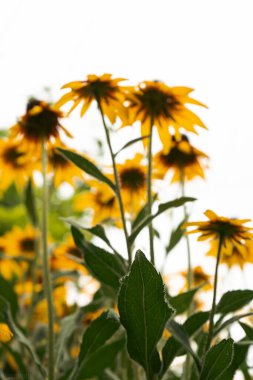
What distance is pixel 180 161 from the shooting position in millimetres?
1188

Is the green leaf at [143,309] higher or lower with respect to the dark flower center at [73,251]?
lower

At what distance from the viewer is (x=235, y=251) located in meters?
0.98

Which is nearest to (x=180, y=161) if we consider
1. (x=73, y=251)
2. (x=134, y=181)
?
(x=134, y=181)

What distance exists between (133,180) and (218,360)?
68 cm

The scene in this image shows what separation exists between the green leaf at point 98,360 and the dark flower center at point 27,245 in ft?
3.93

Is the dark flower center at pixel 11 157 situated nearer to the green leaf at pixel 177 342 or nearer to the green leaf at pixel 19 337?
the green leaf at pixel 19 337

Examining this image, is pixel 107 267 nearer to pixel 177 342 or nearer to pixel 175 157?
pixel 177 342

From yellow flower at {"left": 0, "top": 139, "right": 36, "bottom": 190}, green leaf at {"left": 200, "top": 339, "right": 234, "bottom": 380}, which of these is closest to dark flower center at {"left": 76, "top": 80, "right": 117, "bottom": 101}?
green leaf at {"left": 200, "top": 339, "right": 234, "bottom": 380}

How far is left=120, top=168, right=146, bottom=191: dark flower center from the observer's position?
1.27m

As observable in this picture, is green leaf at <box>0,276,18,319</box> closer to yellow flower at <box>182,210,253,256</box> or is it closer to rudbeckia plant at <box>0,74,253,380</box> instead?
rudbeckia plant at <box>0,74,253,380</box>

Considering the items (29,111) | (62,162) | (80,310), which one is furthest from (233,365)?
(62,162)

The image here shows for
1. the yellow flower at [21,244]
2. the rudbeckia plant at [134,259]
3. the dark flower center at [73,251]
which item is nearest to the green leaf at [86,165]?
the rudbeckia plant at [134,259]

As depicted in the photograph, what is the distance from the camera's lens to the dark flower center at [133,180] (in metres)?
1.27

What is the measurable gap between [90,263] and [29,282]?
1337mm
